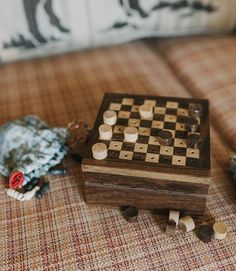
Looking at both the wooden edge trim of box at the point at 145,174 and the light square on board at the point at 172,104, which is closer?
the wooden edge trim of box at the point at 145,174

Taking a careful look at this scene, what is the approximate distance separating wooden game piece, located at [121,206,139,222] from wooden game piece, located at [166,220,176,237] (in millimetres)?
79

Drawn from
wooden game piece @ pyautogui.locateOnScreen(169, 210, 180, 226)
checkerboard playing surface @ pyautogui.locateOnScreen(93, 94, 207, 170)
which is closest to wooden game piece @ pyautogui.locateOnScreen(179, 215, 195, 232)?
wooden game piece @ pyautogui.locateOnScreen(169, 210, 180, 226)

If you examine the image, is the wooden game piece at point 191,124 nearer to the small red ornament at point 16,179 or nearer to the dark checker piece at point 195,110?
the dark checker piece at point 195,110

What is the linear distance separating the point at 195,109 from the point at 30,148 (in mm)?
Answer: 463

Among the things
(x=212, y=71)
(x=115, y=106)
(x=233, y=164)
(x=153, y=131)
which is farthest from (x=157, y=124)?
(x=212, y=71)

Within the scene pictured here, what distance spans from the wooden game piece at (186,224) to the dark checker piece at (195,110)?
258mm

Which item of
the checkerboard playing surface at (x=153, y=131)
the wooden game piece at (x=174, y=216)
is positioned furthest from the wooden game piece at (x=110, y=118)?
the wooden game piece at (x=174, y=216)

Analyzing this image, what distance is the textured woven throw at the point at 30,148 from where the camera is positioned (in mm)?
907

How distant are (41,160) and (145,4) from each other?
713 mm

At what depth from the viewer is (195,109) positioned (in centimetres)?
87

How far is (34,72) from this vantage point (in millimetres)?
1318

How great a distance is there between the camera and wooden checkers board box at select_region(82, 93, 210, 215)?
2.40ft

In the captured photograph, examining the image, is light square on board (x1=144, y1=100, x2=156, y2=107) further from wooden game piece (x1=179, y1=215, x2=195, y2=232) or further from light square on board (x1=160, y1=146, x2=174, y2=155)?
wooden game piece (x1=179, y1=215, x2=195, y2=232)

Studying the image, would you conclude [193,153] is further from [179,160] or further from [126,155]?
[126,155]
